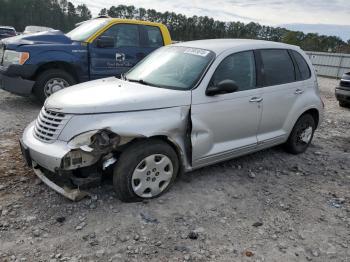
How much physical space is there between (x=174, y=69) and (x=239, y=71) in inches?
33.0

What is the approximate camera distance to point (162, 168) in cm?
386

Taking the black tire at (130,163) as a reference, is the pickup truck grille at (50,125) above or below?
above

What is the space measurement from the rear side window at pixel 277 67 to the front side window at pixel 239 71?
0.25m

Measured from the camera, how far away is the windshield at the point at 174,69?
418 cm

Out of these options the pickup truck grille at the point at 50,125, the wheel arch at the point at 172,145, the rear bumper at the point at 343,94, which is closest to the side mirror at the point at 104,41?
the pickup truck grille at the point at 50,125

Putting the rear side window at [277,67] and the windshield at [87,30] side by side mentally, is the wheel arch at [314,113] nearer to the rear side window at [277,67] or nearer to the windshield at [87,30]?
the rear side window at [277,67]

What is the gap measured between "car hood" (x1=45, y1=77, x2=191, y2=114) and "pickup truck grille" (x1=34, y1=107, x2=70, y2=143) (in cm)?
7

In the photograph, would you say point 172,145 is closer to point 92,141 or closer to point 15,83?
point 92,141

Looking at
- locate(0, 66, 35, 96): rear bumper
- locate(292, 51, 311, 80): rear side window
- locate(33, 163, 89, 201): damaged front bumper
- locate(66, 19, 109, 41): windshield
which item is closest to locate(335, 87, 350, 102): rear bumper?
locate(292, 51, 311, 80): rear side window

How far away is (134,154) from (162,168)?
0.41 m

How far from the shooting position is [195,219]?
3643mm

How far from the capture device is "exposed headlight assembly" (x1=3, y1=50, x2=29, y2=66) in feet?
23.3

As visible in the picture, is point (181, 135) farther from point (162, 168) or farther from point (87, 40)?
point (87, 40)

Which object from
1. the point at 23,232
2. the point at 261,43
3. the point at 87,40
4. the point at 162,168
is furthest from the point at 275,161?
the point at 87,40
